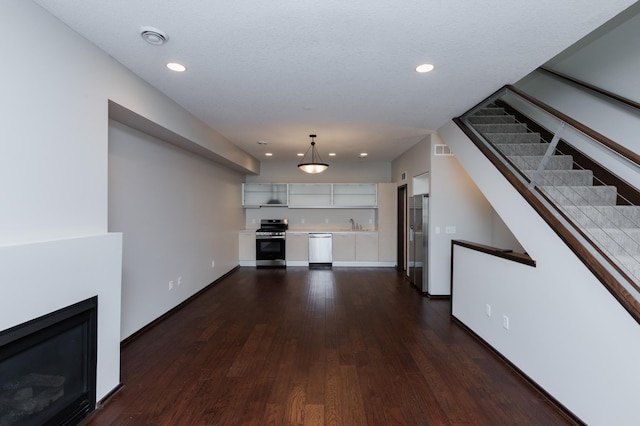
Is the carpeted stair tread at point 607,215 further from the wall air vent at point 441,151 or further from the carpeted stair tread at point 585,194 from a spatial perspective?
the wall air vent at point 441,151

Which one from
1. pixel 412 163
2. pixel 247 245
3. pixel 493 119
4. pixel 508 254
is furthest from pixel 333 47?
pixel 247 245

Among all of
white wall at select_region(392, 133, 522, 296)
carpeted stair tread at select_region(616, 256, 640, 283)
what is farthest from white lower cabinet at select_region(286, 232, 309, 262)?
carpeted stair tread at select_region(616, 256, 640, 283)

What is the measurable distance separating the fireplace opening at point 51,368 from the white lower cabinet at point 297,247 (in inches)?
213

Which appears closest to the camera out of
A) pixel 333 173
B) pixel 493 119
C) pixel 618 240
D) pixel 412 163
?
pixel 618 240

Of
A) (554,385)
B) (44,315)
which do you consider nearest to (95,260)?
(44,315)

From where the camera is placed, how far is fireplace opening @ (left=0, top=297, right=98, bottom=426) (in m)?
1.64

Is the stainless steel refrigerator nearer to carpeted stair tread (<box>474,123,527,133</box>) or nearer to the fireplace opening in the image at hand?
carpeted stair tread (<box>474,123,527,133</box>)

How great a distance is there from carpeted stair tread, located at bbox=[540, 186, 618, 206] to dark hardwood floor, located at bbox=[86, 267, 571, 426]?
5.73 feet

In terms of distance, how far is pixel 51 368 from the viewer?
1879 mm

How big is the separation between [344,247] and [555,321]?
17.6 ft

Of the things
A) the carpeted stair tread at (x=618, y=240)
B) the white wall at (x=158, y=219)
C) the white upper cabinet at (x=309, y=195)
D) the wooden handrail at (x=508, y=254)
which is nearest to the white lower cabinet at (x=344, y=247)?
the white upper cabinet at (x=309, y=195)

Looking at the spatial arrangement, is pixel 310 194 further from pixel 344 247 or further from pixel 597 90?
pixel 597 90

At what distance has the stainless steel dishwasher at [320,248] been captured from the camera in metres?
7.48

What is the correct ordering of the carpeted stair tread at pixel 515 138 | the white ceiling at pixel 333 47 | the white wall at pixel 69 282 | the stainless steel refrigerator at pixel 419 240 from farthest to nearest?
the stainless steel refrigerator at pixel 419 240
the carpeted stair tread at pixel 515 138
the white ceiling at pixel 333 47
the white wall at pixel 69 282
